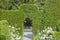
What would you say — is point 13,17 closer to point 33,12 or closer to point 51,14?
point 33,12

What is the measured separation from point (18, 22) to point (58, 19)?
1532mm

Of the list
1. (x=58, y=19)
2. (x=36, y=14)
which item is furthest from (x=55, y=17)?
(x=36, y=14)

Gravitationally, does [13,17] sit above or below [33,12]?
below

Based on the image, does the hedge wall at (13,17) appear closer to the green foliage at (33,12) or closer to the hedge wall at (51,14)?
the green foliage at (33,12)

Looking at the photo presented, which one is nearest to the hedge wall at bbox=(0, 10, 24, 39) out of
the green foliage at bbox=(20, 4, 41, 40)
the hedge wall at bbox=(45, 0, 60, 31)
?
the green foliage at bbox=(20, 4, 41, 40)

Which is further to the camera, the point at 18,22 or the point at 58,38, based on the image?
the point at 18,22

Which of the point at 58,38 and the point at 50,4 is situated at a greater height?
the point at 50,4

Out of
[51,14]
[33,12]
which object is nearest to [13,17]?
[33,12]

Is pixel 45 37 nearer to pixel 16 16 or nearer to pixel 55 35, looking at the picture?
pixel 55 35

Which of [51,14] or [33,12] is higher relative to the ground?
[33,12]

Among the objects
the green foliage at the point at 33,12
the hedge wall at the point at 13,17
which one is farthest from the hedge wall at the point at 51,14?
the hedge wall at the point at 13,17

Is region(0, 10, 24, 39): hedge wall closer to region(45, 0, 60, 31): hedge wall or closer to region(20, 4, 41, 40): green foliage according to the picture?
region(20, 4, 41, 40): green foliage

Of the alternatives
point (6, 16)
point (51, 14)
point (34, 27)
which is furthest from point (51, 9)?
point (6, 16)

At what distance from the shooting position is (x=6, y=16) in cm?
907
